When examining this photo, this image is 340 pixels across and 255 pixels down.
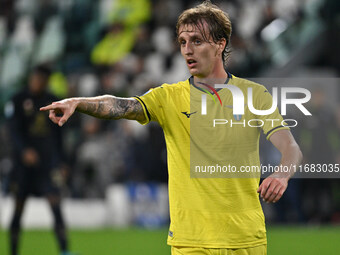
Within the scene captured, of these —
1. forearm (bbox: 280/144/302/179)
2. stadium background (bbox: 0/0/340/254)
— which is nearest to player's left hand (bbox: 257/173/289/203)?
forearm (bbox: 280/144/302/179)

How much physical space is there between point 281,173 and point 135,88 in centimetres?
1157

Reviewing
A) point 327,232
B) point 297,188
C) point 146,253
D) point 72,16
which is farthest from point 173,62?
point 146,253

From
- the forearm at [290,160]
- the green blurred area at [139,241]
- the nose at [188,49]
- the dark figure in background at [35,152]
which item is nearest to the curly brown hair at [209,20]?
the nose at [188,49]

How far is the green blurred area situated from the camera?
10383 mm

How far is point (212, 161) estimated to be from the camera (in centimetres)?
448

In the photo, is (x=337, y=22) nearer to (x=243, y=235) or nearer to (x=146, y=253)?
(x=146, y=253)

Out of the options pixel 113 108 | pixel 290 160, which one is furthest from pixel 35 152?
pixel 290 160

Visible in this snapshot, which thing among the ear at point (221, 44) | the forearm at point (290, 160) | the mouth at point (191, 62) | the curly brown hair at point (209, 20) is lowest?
the forearm at point (290, 160)

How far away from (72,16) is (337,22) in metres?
6.71

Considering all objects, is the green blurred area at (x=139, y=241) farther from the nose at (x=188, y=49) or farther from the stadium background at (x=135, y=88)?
the nose at (x=188, y=49)

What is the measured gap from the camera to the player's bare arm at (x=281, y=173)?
4.03 meters

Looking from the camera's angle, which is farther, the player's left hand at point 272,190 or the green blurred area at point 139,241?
the green blurred area at point 139,241

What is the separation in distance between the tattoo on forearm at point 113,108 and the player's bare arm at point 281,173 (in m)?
0.85

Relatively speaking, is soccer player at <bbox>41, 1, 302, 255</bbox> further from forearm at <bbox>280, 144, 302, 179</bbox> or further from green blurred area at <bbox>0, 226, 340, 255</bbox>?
green blurred area at <bbox>0, 226, 340, 255</bbox>
